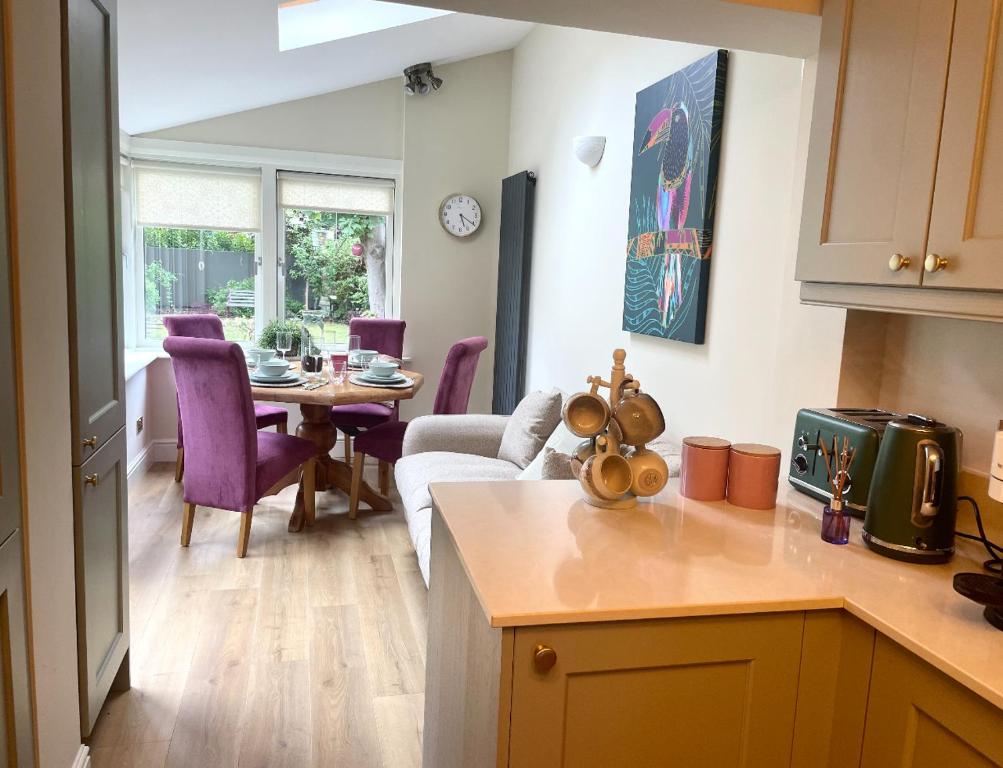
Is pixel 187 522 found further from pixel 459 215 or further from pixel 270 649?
pixel 459 215

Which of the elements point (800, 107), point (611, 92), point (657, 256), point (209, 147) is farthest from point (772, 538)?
point (209, 147)

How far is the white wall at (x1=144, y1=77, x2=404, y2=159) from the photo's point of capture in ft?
16.5

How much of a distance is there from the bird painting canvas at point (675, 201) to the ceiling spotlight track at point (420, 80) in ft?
7.93

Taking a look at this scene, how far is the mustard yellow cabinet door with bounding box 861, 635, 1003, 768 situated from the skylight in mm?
3802

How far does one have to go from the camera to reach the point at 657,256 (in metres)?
2.84

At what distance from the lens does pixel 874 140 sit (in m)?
1.47

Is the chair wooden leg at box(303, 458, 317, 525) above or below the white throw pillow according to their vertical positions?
below

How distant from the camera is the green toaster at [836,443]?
5.21ft

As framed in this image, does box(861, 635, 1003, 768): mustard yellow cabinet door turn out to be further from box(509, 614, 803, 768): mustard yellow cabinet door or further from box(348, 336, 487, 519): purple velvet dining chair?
box(348, 336, 487, 519): purple velvet dining chair

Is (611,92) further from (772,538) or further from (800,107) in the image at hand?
(772,538)

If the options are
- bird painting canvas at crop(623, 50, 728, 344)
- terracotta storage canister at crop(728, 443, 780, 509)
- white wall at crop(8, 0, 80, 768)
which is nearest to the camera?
white wall at crop(8, 0, 80, 768)

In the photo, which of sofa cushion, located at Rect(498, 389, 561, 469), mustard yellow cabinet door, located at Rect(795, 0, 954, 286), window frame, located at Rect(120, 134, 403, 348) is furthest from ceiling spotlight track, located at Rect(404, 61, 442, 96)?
mustard yellow cabinet door, located at Rect(795, 0, 954, 286)

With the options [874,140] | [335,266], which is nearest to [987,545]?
[874,140]

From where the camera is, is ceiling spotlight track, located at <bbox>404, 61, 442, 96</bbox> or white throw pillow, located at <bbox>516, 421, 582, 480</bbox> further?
ceiling spotlight track, located at <bbox>404, 61, 442, 96</bbox>
